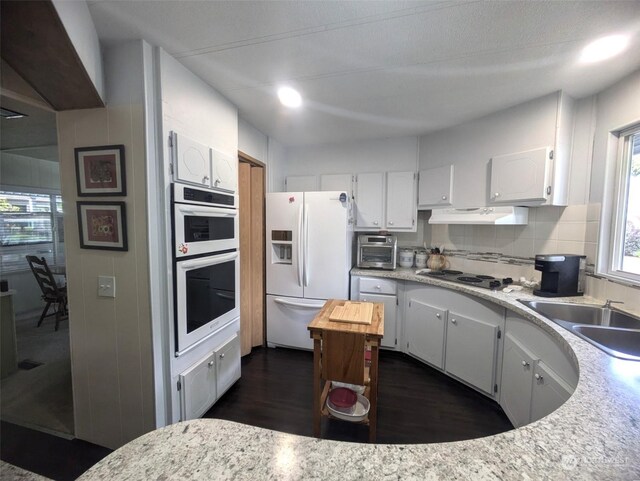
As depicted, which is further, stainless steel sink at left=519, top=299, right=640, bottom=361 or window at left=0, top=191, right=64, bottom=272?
window at left=0, top=191, right=64, bottom=272

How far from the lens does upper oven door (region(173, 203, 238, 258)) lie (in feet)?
5.22

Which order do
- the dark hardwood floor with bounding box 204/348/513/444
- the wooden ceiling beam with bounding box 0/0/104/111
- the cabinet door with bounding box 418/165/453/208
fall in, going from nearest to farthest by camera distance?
→ the wooden ceiling beam with bounding box 0/0/104/111, the dark hardwood floor with bounding box 204/348/513/444, the cabinet door with bounding box 418/165/453/208

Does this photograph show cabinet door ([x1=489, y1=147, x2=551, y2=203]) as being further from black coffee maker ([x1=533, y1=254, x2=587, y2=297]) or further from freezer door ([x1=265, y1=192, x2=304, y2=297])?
freezer door ([x1=265, y1=192, x2=304, y2=297])

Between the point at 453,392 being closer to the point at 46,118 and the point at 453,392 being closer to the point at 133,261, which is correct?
the point at 133,261

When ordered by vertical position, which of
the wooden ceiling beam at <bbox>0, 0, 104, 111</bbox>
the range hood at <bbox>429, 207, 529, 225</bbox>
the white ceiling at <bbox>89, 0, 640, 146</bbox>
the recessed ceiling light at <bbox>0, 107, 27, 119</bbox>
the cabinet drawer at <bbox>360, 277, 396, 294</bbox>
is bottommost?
the cabinet drawer at <bbox>360, 277, 396, 294</bbox>

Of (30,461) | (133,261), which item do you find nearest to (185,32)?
(133,261)

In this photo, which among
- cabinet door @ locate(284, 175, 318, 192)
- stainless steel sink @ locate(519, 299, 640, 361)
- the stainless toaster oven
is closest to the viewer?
stainless steel sink @ locate(519, 299, 640, 361)

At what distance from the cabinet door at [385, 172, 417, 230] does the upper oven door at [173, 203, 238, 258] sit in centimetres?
183

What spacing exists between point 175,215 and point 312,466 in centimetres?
146

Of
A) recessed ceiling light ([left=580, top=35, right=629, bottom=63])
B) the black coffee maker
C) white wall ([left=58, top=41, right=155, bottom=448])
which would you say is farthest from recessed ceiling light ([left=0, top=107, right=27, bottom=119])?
the black coffee maker

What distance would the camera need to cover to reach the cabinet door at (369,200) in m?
3.14

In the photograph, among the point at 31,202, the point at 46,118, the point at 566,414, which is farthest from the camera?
the point at 31,202

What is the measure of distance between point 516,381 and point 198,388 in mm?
2174

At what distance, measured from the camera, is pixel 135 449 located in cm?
64
